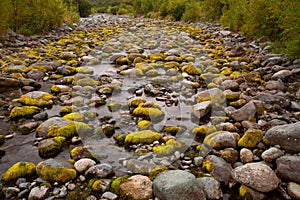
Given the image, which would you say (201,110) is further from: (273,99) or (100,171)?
(100,171)

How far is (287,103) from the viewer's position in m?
4.51

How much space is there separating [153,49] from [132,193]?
7.98 meters

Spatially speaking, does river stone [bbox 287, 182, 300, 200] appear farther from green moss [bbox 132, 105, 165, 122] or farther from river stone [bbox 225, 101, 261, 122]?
green moss [bbox 132, 105, 165, 122]

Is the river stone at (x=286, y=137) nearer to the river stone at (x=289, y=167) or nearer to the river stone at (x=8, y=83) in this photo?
the river stone at (x=289, y=167)

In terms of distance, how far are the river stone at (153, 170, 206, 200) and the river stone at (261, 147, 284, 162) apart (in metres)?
1.06

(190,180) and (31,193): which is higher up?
(190,180)

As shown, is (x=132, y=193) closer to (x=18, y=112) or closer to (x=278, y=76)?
(x=18, y=112)

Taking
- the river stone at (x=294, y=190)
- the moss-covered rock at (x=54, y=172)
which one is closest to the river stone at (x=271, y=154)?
the river stone at (x=294, y=190)

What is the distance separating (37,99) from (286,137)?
4137mm

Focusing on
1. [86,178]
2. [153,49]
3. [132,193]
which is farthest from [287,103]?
[153,49]

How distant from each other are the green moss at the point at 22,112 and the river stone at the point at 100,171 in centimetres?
196

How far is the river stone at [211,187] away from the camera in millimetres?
2639

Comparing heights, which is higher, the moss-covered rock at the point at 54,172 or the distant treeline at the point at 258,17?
the distant treeline at the point at 258,17

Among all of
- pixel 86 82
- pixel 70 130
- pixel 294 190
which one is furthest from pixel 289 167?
pixel 86 82
